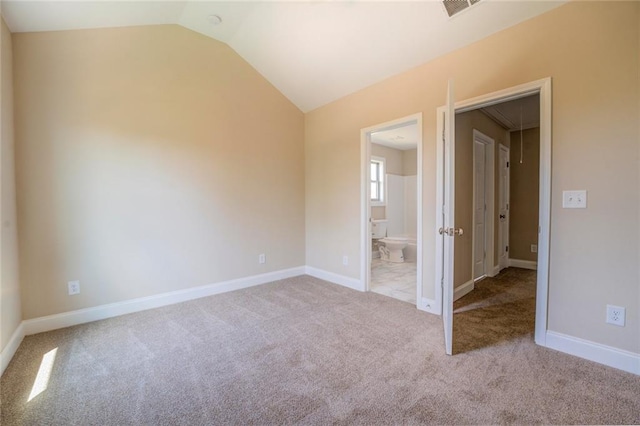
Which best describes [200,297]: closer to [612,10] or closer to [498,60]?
[498,60]

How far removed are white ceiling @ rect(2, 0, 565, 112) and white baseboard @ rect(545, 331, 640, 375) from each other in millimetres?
2456

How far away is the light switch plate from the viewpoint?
193 cm

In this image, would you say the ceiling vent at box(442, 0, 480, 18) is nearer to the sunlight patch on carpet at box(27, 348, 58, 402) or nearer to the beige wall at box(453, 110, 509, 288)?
the beige wall at box(453, 110, 509, 288)

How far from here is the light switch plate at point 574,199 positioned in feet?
6.35

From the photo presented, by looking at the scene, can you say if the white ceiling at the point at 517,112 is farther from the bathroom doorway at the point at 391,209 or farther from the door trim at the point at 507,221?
the bathroom doorway at the point at 391,209

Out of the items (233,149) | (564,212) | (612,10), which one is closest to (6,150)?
(233,149)

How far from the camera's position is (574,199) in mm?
1970

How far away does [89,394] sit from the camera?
160 centimetres

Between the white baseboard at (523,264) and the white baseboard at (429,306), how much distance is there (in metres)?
2.98

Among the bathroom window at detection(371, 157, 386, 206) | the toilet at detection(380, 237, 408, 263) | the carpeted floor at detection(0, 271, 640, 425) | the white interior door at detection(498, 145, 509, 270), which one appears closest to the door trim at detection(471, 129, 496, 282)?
the white interior door at detection(498, 145, 509, 270)

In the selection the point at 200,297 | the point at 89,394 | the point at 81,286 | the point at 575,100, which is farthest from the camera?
the point at 200,297

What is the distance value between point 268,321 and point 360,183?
1.95 meters

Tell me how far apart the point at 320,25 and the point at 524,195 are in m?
4.40

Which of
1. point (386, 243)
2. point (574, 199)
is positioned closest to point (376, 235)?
point (386, 243)
